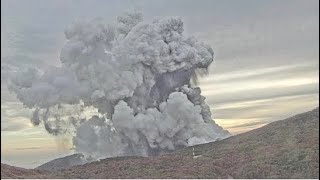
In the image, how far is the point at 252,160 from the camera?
129 feet

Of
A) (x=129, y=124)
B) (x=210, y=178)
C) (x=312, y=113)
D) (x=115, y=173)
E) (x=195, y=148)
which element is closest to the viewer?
(x=210, y=178)

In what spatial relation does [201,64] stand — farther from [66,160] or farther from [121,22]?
[66,160]

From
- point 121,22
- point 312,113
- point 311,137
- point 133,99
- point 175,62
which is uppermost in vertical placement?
point 121,22

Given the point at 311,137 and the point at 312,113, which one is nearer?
the point at 311,137

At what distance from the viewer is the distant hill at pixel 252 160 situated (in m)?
35.6

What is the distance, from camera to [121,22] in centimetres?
6322

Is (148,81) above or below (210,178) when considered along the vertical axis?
above

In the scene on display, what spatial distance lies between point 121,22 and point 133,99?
868 cm

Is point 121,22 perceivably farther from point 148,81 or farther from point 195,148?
point 195,148

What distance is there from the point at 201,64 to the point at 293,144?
23.4m

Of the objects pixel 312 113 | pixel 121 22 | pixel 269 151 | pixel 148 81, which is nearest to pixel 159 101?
pixel 148 81

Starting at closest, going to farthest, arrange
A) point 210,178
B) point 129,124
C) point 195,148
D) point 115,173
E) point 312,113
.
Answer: point 210,178 < point 115,173 < point 312,113 < point 195,148 < point 129,124

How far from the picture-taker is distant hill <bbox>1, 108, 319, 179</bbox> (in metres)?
35.6

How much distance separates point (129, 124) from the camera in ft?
199
